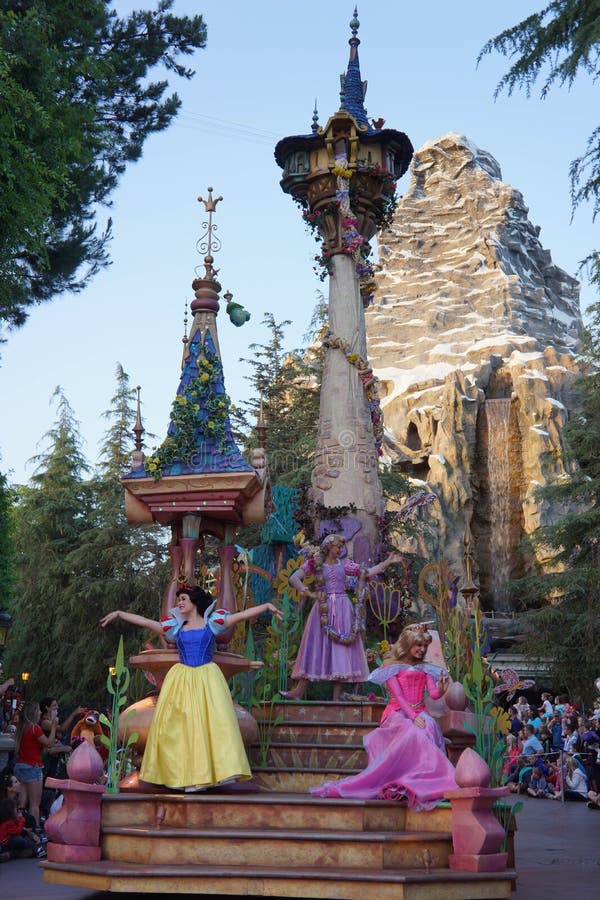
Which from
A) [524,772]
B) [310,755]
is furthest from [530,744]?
[310,755]

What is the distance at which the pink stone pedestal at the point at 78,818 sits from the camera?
6535 millimetres

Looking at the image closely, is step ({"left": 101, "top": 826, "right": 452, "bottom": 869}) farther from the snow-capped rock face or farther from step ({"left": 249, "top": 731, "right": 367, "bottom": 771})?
the snow-capped rock face

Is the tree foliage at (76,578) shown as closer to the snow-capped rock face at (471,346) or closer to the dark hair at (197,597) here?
the snow-capped rock face at (471,346)

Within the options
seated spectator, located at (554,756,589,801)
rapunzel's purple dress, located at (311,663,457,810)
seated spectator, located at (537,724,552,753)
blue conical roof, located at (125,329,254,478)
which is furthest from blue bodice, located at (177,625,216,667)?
seated spectator, located at (537,724,552,753)

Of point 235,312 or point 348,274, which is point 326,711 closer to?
point 235,312

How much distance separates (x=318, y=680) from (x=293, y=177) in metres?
7.83

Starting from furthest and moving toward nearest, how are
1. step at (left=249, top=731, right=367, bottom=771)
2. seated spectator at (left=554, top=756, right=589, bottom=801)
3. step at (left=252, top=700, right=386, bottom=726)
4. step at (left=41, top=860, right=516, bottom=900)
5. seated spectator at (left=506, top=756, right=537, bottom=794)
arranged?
seated spectator at (left=506, top=756, right=537, bottom=794)
seated spectator at (left=554, top=756, right=589, bottom=801)
step at (left=252, top=700, right=386, bottom=726)
step at (left=249, top=731, right=367, bottom=771)
step at (left=41, top=860, right=516, bottom=900)

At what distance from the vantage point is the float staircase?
5980 millimetres

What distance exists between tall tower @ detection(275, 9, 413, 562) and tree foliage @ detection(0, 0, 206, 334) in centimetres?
284

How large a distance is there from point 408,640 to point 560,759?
8881 millimetres

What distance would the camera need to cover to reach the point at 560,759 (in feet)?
49.9

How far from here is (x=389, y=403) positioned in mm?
45375

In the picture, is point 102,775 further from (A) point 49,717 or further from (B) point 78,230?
(B) point 78,230

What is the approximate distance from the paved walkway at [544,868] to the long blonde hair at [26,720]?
1750 millimetres
